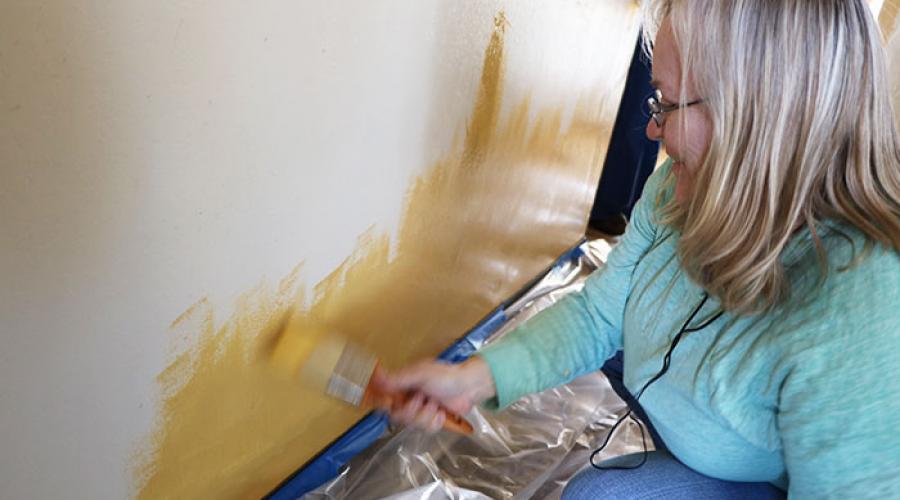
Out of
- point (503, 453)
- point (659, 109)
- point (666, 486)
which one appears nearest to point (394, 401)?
point (666, 486)

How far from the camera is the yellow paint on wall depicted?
990 millimetres

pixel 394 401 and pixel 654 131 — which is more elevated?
pixel 654 131

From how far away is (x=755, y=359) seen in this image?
0.86 m

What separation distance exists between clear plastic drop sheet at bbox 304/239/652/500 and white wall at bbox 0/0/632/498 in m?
0.51

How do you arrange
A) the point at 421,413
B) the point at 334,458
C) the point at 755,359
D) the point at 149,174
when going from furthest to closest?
the point at 334,458, the point at 421,413, the point at 755,359, the point at 149,174

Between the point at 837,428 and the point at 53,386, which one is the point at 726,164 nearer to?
the point at 837,428

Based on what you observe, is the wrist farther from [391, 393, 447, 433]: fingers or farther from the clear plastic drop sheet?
the clear plastic drop sheet

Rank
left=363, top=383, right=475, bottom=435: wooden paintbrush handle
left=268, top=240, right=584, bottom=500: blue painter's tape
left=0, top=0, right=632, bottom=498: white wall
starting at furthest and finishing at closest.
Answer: left=268, top=240, right=584, bottom=500: blue painter's tape < left=363, top=383, right=475, bottom=435: wooden paintbrush handle < left=0, top=0, right=632, bottom=498: white wall

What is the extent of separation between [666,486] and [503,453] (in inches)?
21.5

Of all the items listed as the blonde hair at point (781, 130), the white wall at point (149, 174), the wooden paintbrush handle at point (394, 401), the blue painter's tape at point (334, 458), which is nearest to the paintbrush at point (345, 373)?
the wooden paintbrush handle at point (394, 401)

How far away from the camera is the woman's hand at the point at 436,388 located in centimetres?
99

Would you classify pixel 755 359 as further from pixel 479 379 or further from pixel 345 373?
pixel 345 373

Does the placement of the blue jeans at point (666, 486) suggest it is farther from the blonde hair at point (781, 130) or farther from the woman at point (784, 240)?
the blonde hair at point (781, 130)

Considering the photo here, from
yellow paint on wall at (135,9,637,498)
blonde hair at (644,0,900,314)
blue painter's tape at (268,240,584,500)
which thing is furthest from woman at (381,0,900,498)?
blue painter's tape at (268,240,584,500)
